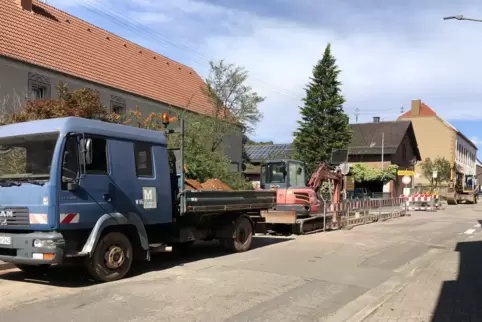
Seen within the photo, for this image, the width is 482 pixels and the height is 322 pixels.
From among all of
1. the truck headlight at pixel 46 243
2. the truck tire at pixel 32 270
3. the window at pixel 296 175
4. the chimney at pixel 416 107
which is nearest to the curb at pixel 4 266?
the truck tire at pixel 32 270

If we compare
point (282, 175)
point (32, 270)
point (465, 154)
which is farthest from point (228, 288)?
point (465, 154)

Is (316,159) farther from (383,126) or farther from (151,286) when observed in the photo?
(151,286)

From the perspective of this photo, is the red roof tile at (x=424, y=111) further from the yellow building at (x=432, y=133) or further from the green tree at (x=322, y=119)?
the green tree at (x=322, y=119)

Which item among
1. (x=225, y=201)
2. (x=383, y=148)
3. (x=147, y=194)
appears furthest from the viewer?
(x=383, y=148)

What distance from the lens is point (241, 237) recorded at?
40.8ft

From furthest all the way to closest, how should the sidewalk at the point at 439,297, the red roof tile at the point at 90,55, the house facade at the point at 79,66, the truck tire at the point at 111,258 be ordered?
the red roof tile at the point at 90,55
the house facade at the point at 79,66
the truck tire at the point at 111,258
the sidewalk at the point at 439,297

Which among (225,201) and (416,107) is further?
(416,107)

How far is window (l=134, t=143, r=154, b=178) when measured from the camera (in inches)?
360

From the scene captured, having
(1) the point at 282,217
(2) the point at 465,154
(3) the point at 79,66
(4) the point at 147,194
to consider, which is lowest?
(1) the point at 282,217

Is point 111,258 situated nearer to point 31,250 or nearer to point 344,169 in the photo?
point 31,250

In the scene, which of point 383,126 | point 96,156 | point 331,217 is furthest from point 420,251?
point 383,126

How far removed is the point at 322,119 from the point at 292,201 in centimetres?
2443

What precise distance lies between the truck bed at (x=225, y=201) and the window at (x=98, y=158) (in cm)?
205

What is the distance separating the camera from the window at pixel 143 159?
9156 mm
